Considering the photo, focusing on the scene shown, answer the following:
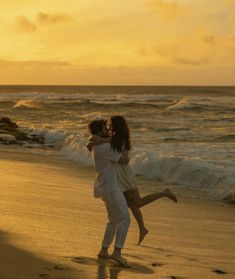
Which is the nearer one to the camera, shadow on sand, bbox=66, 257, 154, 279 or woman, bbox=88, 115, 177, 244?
shadow on sand, bbox=66, 257, 154, 279

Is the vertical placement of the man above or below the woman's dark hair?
below

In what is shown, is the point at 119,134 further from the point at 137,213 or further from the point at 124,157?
the point at 137,213

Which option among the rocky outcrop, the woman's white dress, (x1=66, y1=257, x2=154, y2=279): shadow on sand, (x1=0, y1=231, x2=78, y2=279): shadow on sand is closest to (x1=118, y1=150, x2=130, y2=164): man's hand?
the woman's white dress

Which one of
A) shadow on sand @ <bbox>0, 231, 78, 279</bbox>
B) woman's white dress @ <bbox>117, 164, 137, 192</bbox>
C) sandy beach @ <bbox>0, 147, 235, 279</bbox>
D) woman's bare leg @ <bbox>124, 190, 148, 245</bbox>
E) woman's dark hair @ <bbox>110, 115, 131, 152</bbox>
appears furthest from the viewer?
woman's bare leg @ <bbox>124, 190, 148, 245</bbox>

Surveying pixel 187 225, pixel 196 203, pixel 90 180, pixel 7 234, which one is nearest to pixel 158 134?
pixel 90 180

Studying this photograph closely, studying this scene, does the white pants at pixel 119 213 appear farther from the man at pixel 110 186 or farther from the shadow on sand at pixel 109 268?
the shadow on sand at pixel 109 268

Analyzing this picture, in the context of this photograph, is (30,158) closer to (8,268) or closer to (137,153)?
(137,153)

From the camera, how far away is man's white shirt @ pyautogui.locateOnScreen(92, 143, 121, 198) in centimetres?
638

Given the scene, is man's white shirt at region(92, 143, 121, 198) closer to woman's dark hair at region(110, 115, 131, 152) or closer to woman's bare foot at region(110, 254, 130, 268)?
woman's dark hair at region(110, 115, 131, 152)

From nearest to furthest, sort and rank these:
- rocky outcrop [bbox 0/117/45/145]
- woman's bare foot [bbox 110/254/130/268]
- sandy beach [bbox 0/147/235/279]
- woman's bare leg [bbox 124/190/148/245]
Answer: sandy beach [bbox 0/147/235/279] < woman's bare foot [bbox 110/254/130/268] < woman's bare leg [bbox 124/190/148/245] < rocky outcrop [bbox 0/117/45/145]

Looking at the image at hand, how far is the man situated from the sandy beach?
294 mm

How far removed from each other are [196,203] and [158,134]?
1671cm

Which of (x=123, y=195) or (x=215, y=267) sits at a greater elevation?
(x=123, y=195)

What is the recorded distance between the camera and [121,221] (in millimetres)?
6395
